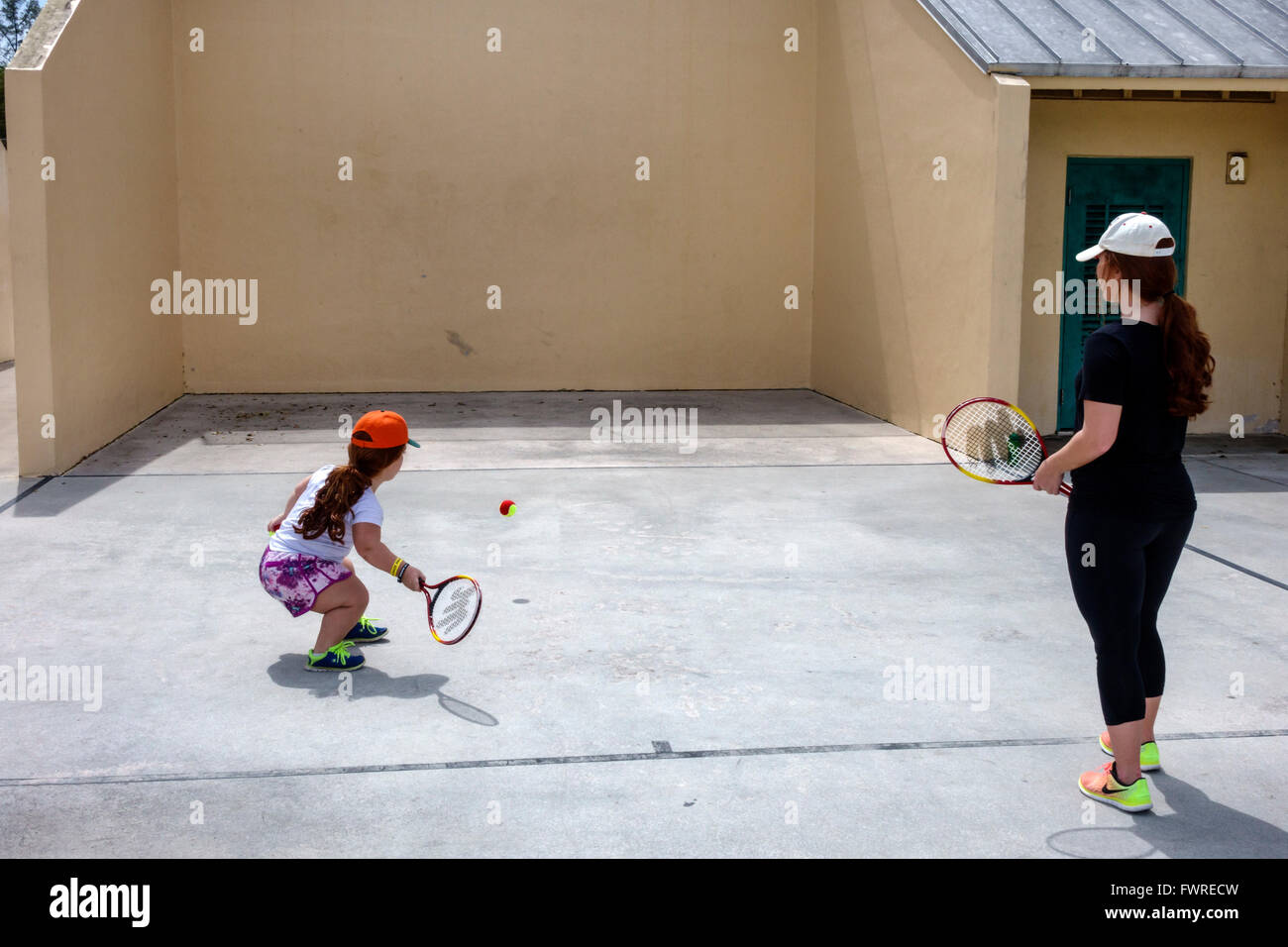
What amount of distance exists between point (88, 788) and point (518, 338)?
10.2 m

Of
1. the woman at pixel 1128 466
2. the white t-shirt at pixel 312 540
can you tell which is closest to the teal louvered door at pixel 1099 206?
the woman at pixel 1128 466

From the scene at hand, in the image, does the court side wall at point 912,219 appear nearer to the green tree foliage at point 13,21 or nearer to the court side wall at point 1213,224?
the court side wall at point 1213,224

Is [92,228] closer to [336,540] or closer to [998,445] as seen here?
[336,540]

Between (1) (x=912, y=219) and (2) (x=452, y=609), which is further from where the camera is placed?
(1) (x=912, y=219)

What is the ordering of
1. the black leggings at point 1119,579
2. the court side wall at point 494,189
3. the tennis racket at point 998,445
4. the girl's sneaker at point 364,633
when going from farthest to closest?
1. the court side wall at point 494,189
2. the girl's sneaker at point 364,633
3. the tennis racket at point 998,445
4. the black leggings at point 1119,579

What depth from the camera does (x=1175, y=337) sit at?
3.88 meters

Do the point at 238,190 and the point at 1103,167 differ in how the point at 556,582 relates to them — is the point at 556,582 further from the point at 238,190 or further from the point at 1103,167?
the point at 238,190

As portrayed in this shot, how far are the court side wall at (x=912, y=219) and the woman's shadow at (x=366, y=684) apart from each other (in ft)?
19.6

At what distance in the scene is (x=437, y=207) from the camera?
45.4 ft

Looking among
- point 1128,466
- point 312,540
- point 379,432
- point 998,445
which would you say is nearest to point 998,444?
point 998,445

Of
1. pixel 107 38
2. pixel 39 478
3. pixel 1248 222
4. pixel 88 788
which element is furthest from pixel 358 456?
pixel 1248 222

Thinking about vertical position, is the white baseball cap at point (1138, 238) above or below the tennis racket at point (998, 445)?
above

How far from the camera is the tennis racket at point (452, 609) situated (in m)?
5.14

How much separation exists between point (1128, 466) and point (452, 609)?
2596 mm
